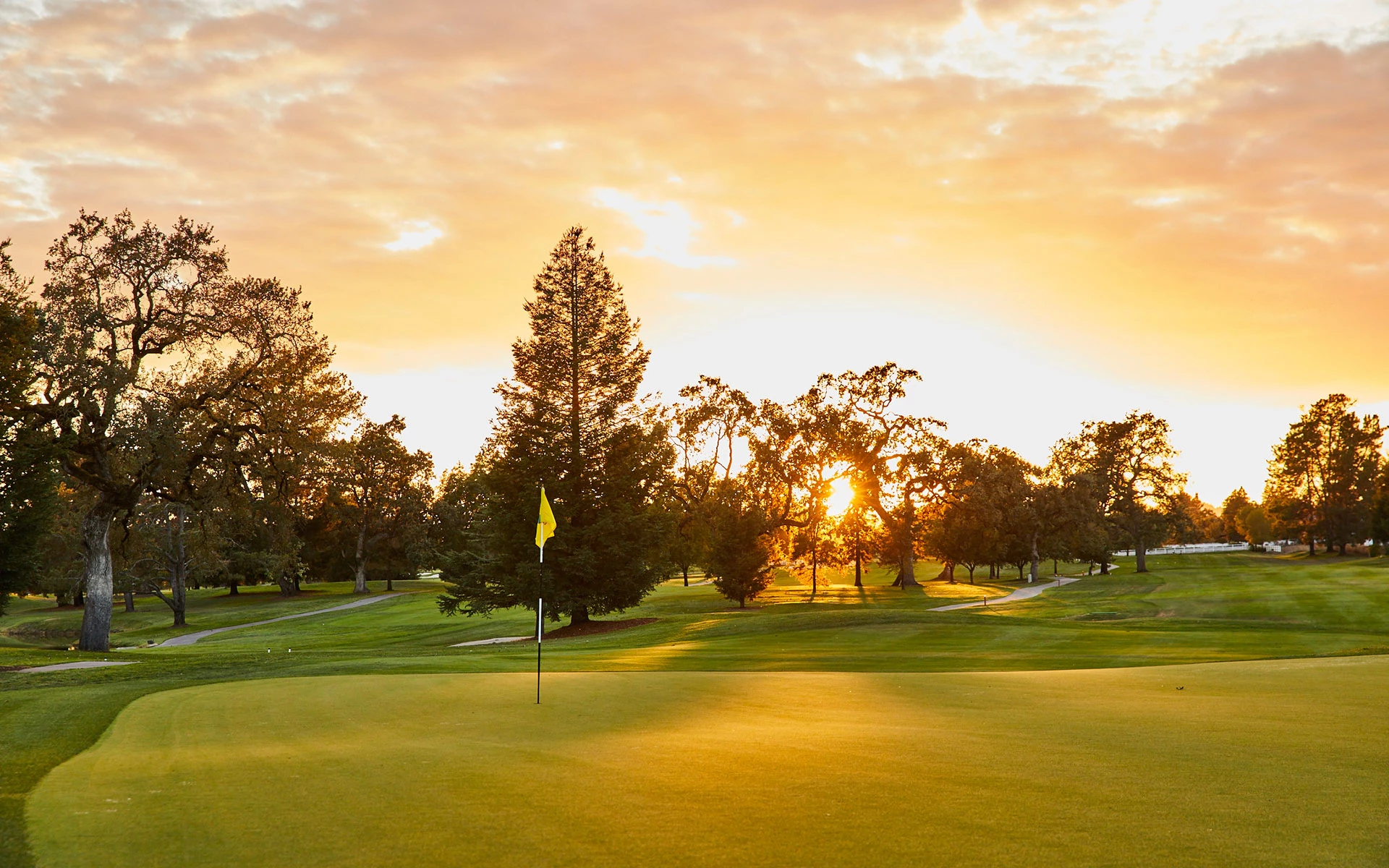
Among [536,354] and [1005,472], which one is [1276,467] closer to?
[1005,472]

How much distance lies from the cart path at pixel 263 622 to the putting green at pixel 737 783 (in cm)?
3808

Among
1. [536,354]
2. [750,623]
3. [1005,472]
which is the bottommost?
[750,623]

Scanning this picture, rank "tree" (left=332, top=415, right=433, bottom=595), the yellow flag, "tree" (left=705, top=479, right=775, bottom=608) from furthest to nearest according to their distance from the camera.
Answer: "tree" (left=332, top=415, right=433, bottom=595) < "tree" (left=705, top=479, right=775, bottom=608) < the yellow flag

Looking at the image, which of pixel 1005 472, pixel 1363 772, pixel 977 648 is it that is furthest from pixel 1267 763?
pixel 1005 472

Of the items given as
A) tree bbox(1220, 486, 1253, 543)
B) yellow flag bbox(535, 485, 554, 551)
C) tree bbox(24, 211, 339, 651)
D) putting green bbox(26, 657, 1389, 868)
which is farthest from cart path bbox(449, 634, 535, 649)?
tree bbox(1220, 486, 1253, 543)

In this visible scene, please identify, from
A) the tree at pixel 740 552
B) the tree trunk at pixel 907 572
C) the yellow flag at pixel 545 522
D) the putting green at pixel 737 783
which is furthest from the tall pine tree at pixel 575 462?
the tree trunk at pixel 907 572

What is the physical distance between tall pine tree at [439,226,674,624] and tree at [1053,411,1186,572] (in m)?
56.1

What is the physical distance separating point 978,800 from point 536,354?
115 feet

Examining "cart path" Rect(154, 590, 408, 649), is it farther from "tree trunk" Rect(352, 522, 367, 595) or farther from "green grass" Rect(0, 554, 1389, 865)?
"tree trunk" Rect(352, 522, 367, 595)

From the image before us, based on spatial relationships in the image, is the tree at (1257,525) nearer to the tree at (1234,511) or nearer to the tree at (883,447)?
the tree at (1234,511)

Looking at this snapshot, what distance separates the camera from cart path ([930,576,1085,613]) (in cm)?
4856

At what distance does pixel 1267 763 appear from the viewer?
329 inches

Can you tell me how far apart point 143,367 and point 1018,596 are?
50884 millimetres

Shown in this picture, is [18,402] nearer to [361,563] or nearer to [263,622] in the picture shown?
[263,622]
